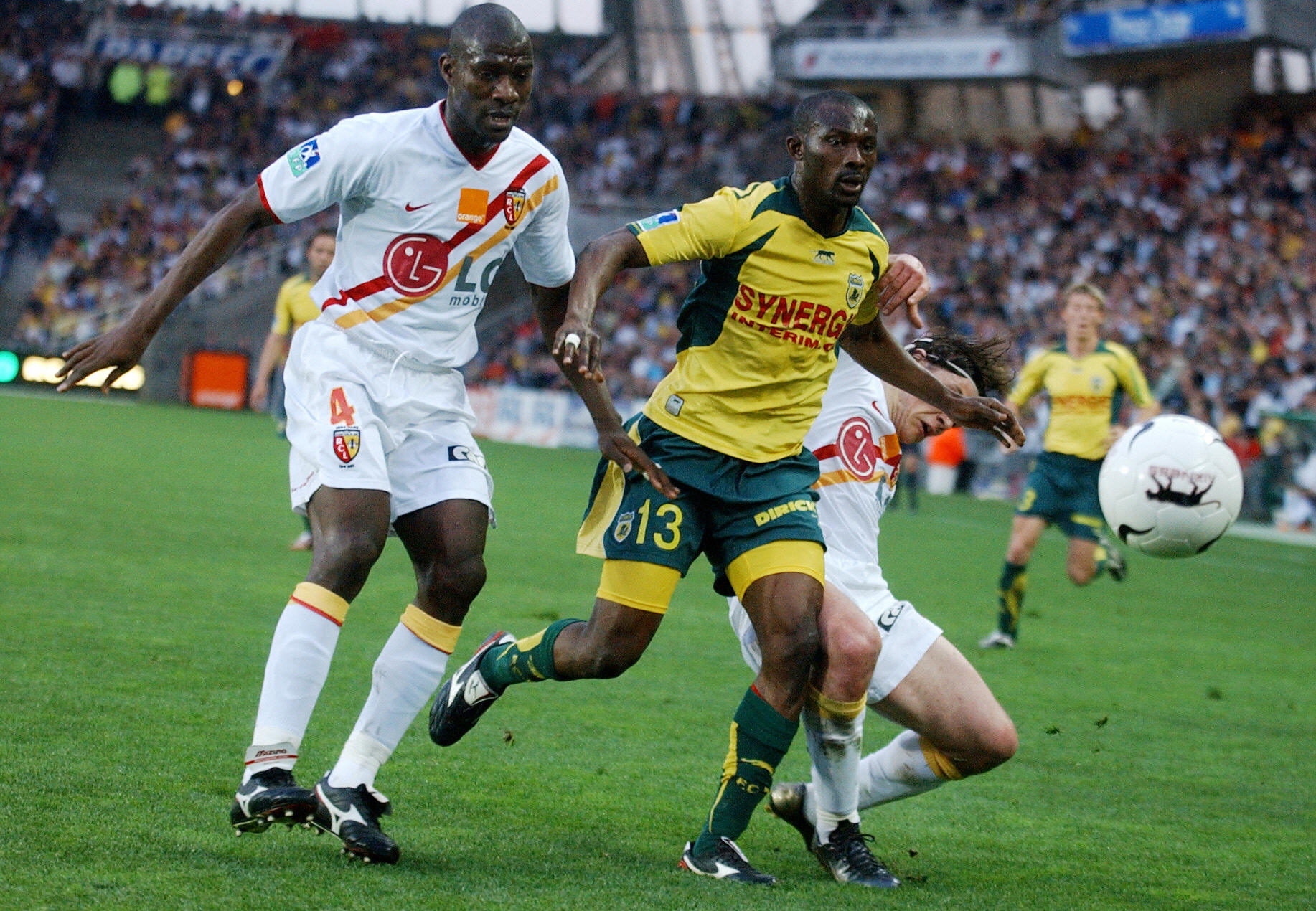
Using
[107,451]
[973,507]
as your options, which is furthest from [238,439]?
[973,507]

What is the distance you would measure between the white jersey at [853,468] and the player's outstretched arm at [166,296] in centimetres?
192

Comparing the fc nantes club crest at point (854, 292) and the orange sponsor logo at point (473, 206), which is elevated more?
the orange sponsor logo at point (473, 206)

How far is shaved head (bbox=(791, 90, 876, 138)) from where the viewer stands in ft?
14.7

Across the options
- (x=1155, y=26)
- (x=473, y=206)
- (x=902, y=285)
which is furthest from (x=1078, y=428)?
(x=1155, y=26)

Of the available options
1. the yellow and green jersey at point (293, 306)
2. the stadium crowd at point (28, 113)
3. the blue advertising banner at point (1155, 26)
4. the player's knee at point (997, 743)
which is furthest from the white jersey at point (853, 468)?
the stadium crowd at point (28, 113)

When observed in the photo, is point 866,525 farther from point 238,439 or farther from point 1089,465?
point 238,439

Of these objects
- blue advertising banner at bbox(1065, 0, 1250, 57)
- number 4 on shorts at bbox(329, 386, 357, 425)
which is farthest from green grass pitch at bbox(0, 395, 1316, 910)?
blue advertising banner at bbox(1065, 0, 1250, 57)

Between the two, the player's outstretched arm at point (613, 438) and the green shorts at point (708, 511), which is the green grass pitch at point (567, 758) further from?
the player's outstretched arm at point (613, 438)

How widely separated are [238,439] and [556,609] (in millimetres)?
15320

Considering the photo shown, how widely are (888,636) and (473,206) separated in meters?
1.87

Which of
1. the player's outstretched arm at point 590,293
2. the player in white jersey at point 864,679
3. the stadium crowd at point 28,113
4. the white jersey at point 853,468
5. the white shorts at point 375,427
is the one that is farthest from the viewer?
the stadium crowd at point 28,113

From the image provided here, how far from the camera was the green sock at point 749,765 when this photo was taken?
4.42 meters

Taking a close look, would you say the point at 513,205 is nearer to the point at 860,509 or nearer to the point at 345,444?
the point at 345,444

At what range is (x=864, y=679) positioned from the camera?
4.53 metres
